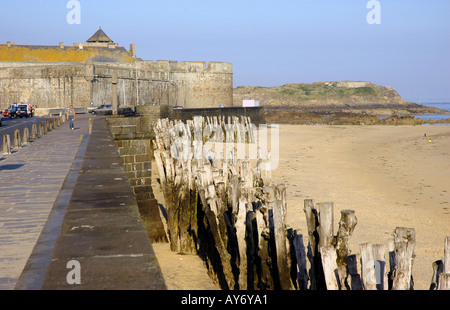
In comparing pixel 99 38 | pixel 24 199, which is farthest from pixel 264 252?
pixel 99 38

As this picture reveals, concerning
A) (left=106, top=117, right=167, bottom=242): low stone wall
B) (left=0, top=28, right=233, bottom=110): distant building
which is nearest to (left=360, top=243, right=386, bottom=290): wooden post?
(left=106, top=117, right=167, bottom=242): low stone wall

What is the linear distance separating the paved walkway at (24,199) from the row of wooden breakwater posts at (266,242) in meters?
2.46

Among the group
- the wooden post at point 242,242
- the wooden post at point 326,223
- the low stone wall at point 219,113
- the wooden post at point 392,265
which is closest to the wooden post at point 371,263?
the wooden post at point 392,265

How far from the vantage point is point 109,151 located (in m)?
10.6

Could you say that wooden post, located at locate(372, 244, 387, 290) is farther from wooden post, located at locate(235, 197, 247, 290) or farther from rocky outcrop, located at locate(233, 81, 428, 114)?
rocky outcrop, located at locate(233, 81, 428, 114)

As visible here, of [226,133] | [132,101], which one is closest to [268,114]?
[132,101]

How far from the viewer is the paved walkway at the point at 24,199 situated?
17.1 ft

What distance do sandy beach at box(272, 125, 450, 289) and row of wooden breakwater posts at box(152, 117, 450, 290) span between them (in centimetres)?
233

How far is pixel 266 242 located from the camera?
255 inches

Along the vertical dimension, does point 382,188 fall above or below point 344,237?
below

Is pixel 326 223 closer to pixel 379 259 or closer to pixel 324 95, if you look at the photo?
pixel 379 259

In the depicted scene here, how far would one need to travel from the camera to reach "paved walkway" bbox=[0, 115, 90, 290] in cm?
522

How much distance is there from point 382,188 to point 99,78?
145ft

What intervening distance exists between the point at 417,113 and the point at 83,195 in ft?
352
